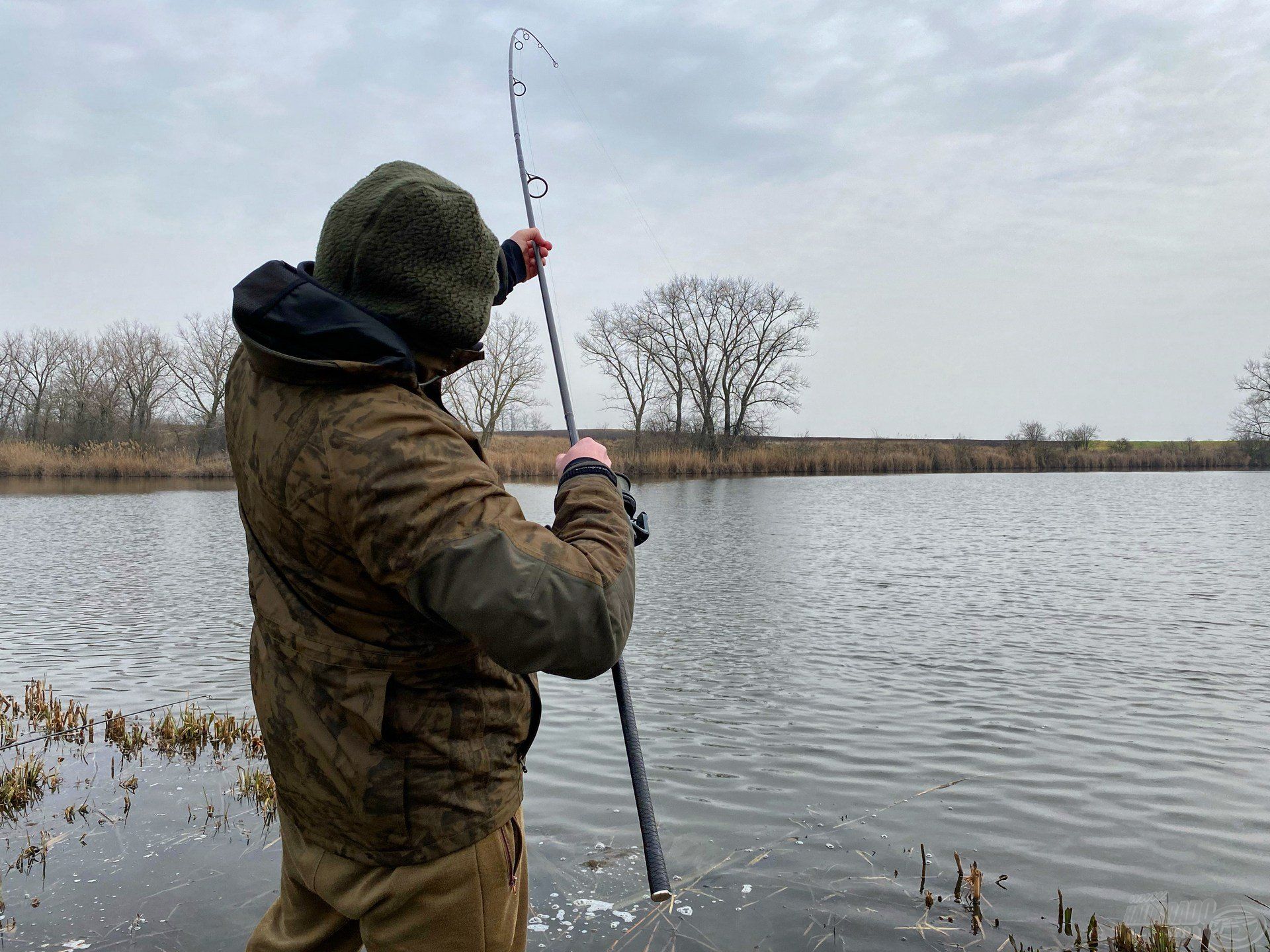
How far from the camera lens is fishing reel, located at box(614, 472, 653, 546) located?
2.05 meters

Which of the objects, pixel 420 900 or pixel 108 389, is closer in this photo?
pixel 420 900

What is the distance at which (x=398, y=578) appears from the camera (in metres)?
1.55

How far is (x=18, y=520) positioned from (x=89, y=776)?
67.8 feet

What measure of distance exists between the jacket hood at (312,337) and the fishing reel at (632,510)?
22.2 inches

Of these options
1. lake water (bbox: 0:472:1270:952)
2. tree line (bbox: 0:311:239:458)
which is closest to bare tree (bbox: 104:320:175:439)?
tree line (bbox: 0:311:239:458)

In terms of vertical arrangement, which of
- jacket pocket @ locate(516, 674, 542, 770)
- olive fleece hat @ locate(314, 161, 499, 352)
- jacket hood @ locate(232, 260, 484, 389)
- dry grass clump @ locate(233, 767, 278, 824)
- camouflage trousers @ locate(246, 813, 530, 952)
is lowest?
dry grass clump @ locate(233, 767, 278, 824)

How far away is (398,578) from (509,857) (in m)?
0.64

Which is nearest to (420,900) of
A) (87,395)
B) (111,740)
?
(111,740)

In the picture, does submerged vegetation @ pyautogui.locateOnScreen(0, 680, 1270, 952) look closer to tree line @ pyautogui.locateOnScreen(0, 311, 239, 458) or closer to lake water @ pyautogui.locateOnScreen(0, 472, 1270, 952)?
lake water @ pyautogui.locateOnScreen(0, 472, 1270, 952)

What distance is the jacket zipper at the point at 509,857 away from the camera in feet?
5.91

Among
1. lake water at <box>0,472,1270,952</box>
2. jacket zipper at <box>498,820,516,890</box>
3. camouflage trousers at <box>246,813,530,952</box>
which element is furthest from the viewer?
lake water at <box>0,472,1270,952</box>

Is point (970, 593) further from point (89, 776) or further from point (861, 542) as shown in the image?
point (89, 776)

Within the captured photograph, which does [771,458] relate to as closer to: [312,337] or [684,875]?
[684,875]

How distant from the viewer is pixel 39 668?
8492mm
